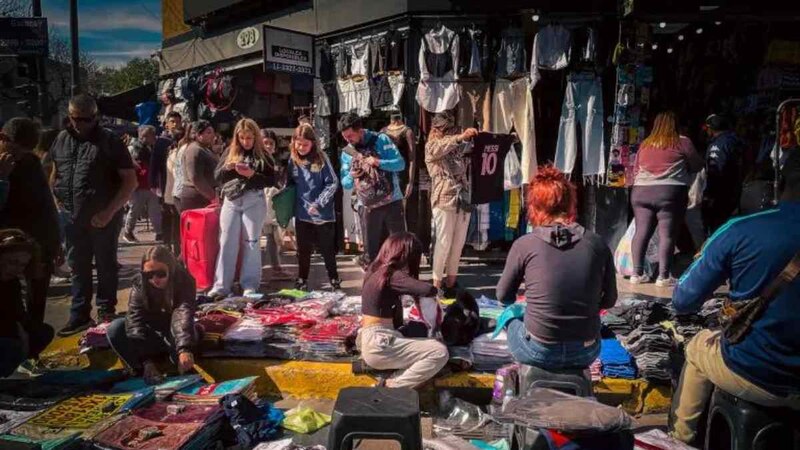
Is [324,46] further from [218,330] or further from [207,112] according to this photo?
[218,330]

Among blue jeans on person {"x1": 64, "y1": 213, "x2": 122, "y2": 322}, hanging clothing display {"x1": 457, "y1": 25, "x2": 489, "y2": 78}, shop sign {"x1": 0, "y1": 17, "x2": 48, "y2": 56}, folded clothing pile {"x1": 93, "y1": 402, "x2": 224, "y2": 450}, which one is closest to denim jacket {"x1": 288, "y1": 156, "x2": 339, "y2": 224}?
blue jeans on person {"x1": 64, "y1": 213, "x2": 122, "y2": 322}

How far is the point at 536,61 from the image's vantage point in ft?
23.9

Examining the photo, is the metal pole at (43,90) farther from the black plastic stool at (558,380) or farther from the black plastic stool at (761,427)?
the black plastic stool at (761,427)

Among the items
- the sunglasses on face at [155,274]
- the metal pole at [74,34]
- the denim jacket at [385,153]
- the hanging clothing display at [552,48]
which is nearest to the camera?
the sunglasses on face at [155,274]

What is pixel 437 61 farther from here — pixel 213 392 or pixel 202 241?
pixel 213 392

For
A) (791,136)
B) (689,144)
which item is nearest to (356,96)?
(689,144)

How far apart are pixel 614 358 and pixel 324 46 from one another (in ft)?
22.2

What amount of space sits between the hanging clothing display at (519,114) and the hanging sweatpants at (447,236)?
1946mm

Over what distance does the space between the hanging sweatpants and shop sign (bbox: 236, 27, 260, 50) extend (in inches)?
280

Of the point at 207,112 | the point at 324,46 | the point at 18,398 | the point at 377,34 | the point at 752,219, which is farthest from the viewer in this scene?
the point at 207,112

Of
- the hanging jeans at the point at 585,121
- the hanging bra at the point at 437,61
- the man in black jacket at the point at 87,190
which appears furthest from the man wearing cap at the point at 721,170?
the man in black jacket at the point at 87,190

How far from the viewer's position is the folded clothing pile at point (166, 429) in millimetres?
3104

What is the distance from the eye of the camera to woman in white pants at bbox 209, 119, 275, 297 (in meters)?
5.78

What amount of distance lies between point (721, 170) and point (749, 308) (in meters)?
5.29
